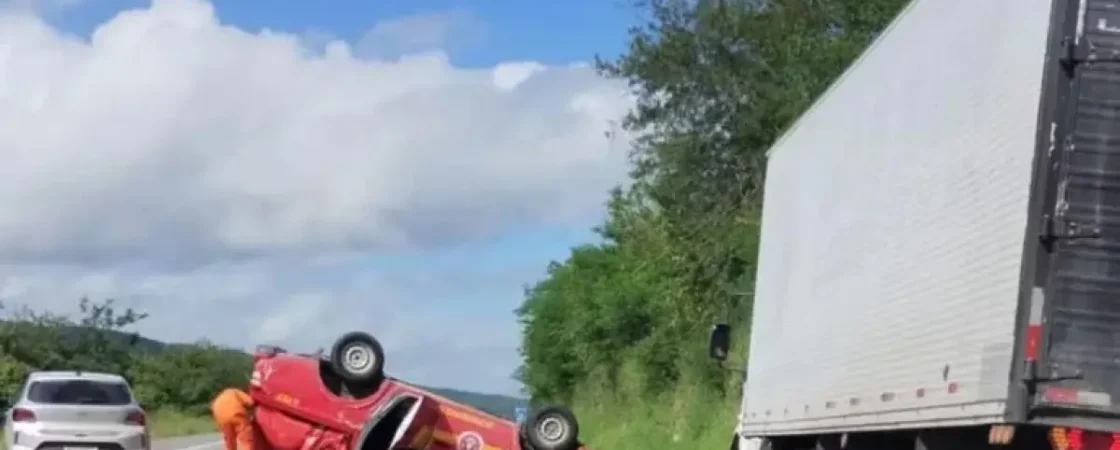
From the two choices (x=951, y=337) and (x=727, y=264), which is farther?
(x=727, y=264)

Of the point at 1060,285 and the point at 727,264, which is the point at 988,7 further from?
the point at 727,264

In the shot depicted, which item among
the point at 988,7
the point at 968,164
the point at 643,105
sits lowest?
the point at 968,164

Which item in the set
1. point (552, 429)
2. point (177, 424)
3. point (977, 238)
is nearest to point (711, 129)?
point (552, 429)

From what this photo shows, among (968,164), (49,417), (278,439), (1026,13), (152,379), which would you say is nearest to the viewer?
(1026,13)

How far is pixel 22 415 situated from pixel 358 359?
12.4 meters

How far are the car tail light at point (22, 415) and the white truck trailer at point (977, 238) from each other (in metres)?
14.3

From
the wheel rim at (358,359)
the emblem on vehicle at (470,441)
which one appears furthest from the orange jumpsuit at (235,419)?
the emblem on vehicle at (470,441)

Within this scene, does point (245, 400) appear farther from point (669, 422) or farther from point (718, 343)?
point (669, 422)

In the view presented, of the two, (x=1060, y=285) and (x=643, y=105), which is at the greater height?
(x=643, y=105)

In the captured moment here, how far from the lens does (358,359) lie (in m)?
16.2

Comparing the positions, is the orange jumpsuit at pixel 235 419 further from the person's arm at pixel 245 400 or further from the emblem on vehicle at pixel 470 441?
the emblem on vehicle at pixel 470 441

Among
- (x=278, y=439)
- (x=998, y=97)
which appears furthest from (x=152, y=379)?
(x=998, y=97)

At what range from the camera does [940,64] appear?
12445 mm

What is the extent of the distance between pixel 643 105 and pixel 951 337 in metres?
30.9
